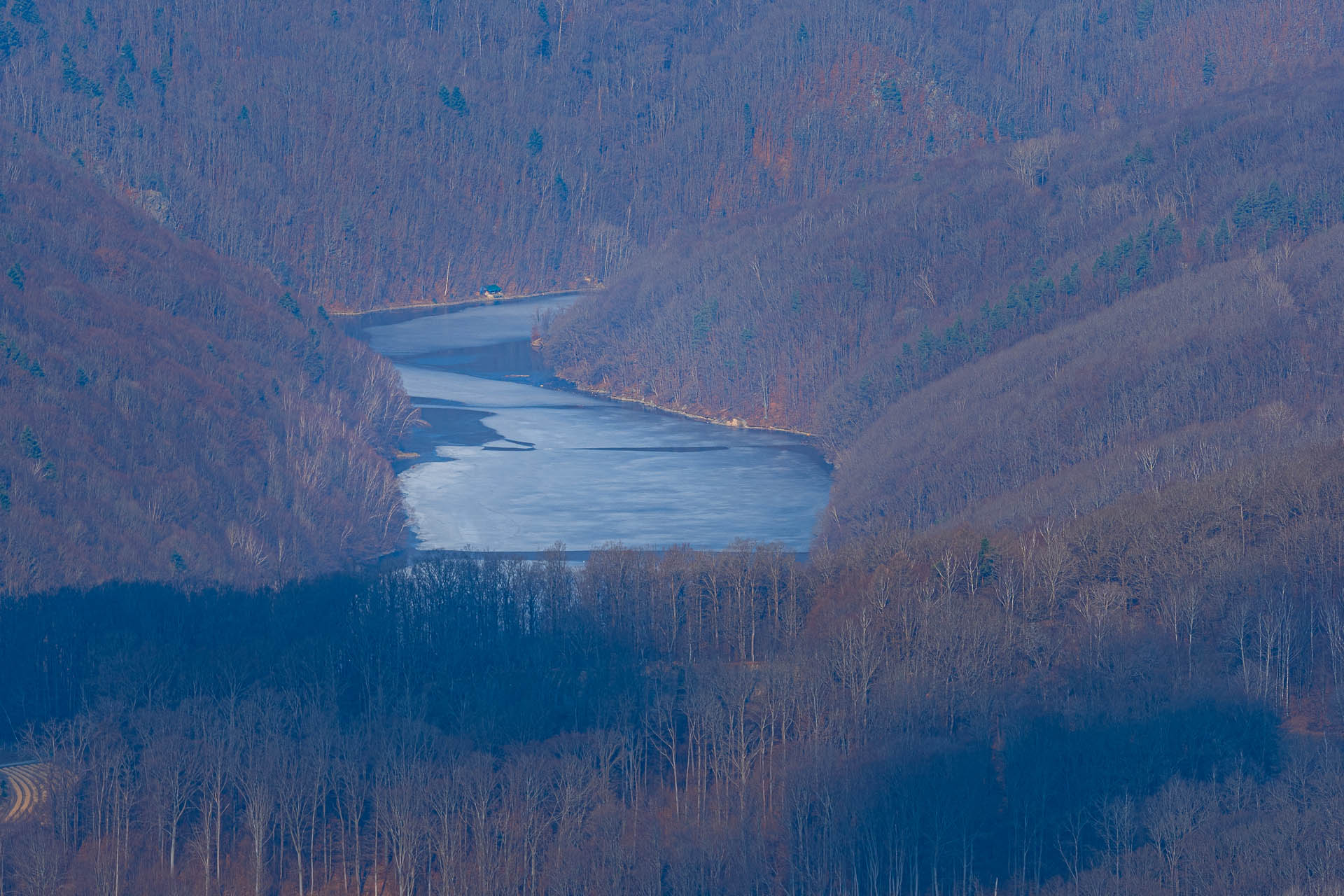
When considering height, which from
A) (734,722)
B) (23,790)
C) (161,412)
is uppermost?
(161,412)

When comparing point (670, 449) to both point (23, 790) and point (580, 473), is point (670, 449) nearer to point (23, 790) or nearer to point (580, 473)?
point (580, 473)


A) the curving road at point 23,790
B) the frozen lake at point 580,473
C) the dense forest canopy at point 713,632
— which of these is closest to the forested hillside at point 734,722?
the dense forest canopy at point 713,632

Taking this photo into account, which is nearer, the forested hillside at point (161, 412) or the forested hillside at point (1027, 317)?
the forested hillside at point (161, 412)

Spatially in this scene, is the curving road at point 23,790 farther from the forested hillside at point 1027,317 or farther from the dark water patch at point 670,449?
the dark water patch at point 670,449

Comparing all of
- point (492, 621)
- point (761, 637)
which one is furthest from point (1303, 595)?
point (492, 621)

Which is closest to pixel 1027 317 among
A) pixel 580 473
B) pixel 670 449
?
pixel 670 449

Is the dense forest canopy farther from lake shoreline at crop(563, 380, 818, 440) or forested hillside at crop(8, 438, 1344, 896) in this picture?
lake shoreline at crop(563, 380, 818, 440)
